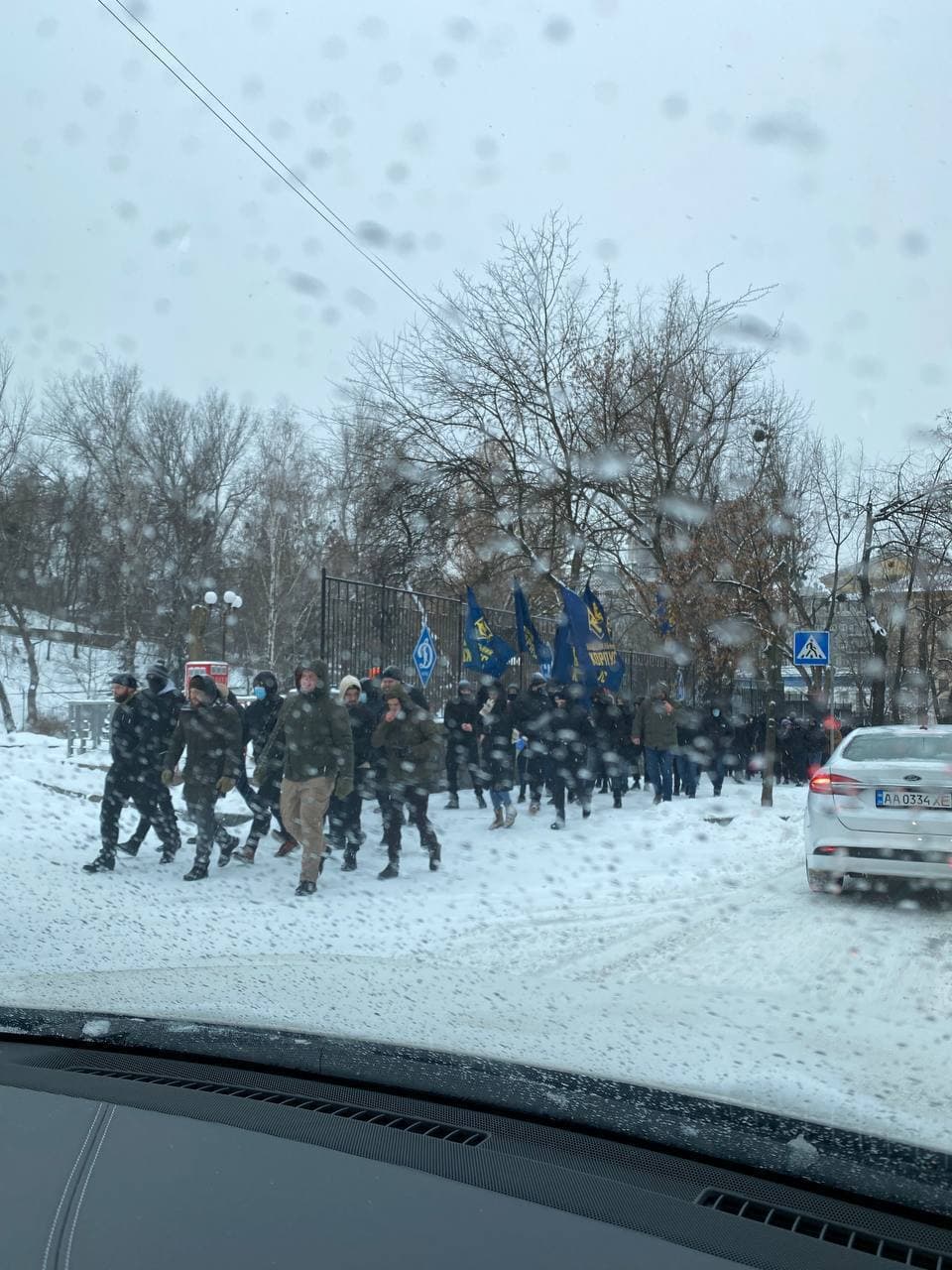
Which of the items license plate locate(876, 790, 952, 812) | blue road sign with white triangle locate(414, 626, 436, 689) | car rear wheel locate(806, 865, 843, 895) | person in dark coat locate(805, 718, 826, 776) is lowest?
car rear wheel locate(806, 865, 843, 895)

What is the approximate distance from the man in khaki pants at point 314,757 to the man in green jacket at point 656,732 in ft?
25.3

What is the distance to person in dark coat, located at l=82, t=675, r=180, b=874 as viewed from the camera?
1009cm

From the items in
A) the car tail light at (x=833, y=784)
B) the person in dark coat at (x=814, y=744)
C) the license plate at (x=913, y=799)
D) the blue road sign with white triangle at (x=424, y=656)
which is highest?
the blue road sign with white triangle at (x=424, y=656)

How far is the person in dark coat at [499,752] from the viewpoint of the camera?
13734 millimetres

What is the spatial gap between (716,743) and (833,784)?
35.7 ft

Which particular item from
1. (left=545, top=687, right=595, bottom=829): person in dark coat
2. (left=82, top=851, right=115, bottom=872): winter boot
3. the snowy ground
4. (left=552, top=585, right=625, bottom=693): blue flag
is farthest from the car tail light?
(left=552, top=585, right=625, bottom=693): blue flag

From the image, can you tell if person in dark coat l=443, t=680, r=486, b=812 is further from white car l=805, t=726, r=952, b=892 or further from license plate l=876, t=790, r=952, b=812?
license plate l=876, t=790, r=952, b=812

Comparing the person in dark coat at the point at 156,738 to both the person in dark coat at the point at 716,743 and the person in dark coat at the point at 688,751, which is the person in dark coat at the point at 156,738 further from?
the person in dark coat at the point at 716,743

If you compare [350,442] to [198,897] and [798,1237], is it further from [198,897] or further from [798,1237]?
[798,1237]

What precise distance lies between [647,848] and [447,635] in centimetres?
506

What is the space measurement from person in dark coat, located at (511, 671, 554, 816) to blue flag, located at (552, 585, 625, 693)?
244cm

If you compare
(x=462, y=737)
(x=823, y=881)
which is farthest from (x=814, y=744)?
(x=823, y=881)

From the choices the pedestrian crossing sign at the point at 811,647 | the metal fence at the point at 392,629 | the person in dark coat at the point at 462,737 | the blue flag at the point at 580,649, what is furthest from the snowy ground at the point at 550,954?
the pedestrian crossing sign at the point at 811,647

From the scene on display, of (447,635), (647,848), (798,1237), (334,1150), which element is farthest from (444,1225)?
(447,635)
